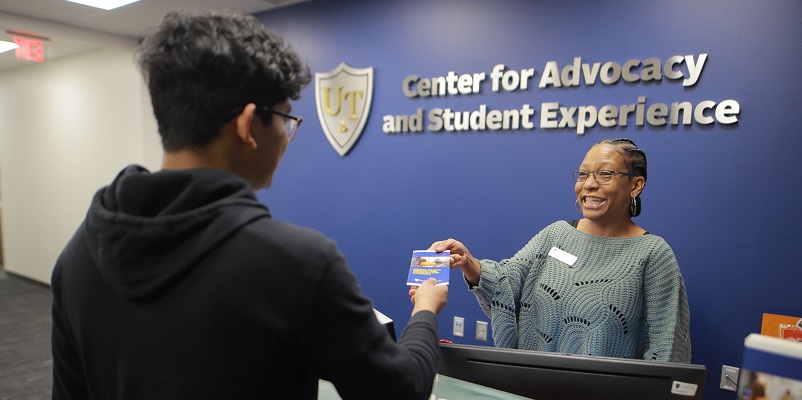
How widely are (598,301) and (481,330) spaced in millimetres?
1727

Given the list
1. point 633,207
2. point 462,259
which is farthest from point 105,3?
point 633,207

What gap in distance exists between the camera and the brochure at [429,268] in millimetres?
1277

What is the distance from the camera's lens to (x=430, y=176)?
3.46 meters

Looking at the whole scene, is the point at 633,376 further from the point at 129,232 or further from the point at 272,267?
the point at 129,232

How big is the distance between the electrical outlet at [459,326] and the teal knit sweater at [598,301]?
1.55m

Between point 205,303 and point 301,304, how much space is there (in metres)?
0.14

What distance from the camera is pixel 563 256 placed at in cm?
185

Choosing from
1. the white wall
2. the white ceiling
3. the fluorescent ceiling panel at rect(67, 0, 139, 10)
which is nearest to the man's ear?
the white ceiling

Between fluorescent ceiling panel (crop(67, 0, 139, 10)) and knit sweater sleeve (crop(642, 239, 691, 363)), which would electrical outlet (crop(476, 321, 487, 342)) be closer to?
knit sweater sleeve (crop(642, 239, 691, 363))

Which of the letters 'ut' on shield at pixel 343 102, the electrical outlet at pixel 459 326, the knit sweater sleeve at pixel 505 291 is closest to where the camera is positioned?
the knit sweater sleeve at pixel 505 291

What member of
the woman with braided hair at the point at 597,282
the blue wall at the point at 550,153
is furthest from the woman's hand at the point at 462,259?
the blue wall at the point at 550,153

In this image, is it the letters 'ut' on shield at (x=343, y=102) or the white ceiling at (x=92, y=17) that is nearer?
the letters 'ut' on shield at (x=343, y=102)

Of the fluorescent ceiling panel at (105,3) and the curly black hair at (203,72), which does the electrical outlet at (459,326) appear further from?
the fluorescent ceiling panel at (105,3)

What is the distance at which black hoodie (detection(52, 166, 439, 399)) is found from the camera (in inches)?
26.9
